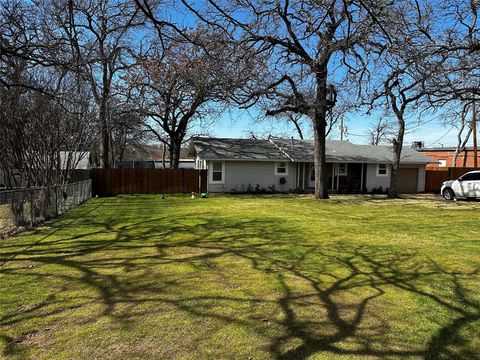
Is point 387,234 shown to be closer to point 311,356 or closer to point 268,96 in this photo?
point 311,356

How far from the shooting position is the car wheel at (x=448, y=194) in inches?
838

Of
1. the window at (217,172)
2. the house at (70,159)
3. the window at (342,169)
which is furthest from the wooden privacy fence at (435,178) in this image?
the house at (70,159)

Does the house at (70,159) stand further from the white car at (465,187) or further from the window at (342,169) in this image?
the white car at (465,187)

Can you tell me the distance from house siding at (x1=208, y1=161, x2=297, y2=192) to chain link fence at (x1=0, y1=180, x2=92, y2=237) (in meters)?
11.1

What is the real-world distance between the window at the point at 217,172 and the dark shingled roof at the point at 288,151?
66 cm

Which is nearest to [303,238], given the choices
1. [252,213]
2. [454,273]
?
[454,273]

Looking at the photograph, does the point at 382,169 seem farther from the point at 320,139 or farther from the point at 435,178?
the point at 320,139

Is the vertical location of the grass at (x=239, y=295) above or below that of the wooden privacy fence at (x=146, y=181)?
below

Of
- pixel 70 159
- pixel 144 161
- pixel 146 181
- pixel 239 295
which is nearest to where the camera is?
pixel 239 295

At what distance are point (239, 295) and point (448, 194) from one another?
20128 mm

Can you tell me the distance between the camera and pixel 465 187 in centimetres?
2066

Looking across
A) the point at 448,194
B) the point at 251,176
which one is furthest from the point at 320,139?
the point at 448,194

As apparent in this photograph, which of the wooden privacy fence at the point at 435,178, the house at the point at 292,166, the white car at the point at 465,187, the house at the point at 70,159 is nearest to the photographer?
the house at the point at 70,159

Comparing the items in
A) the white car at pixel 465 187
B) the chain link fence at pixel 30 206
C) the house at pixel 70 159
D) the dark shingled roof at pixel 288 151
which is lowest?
the chain link fence at pixel 30 206
